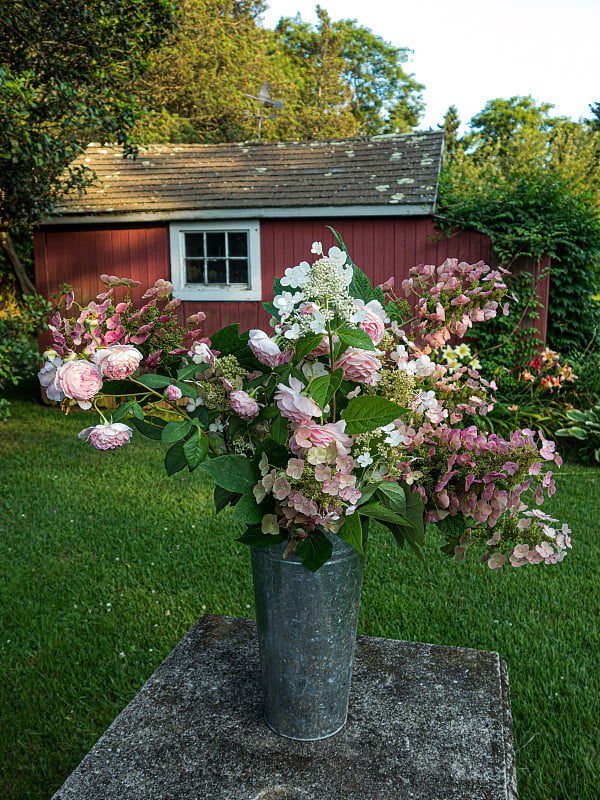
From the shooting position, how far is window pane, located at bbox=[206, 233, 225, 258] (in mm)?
8344

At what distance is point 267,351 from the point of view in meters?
1.05

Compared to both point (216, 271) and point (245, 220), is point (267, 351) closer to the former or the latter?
point (245, 220)

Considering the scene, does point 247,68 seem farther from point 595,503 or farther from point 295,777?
point 295,777

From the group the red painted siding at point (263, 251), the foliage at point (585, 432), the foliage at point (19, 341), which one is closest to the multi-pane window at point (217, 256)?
the red painted siding at point (263, 251)

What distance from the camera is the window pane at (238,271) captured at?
27.2ft

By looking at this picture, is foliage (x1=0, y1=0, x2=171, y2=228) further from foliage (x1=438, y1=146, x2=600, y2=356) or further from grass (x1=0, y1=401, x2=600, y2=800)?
foliage (x1=438, y1=146, x2=600, y2=356)

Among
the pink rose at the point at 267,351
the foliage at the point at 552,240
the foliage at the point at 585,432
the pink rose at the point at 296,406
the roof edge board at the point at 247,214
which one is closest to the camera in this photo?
the pink rose at the point at 296,406

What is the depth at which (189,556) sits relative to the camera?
4.18m

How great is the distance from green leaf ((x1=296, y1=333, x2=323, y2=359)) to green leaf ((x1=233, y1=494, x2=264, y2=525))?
0.28 m

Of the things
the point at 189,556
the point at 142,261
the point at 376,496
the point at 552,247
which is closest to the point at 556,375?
the point at 552,247

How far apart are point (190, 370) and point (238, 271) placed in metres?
7.43

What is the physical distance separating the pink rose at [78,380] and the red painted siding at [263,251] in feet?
21.6

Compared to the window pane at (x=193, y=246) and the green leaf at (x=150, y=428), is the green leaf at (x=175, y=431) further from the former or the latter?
the window pane at (x=193, y=246)

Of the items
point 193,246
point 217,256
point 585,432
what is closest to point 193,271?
point 193,246
